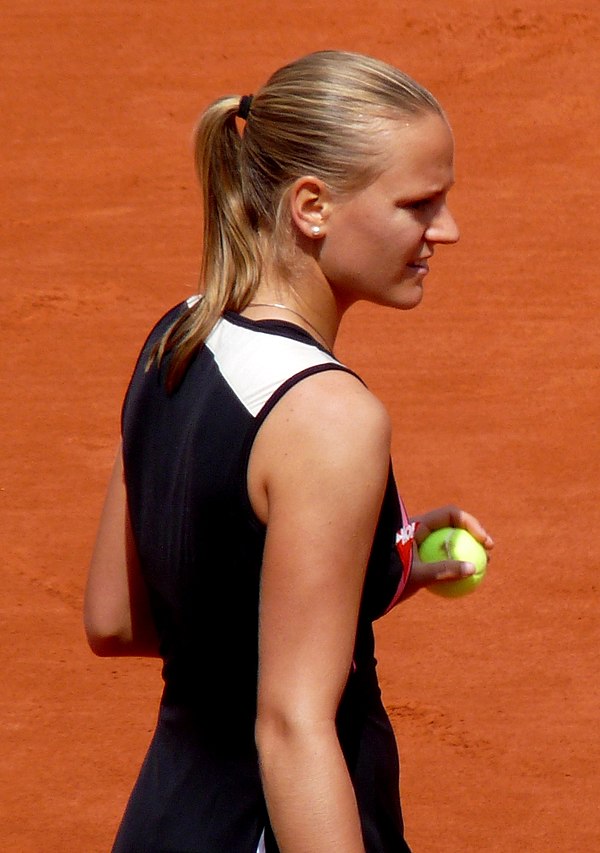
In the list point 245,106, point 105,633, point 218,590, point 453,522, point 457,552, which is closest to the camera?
point 218,590

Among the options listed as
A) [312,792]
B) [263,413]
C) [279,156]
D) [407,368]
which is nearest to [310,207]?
[279,156]

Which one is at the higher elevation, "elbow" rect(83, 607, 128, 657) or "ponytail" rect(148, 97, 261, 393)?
"ponytail" rect(148, 97, 261, 393)

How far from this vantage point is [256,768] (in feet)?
5.94

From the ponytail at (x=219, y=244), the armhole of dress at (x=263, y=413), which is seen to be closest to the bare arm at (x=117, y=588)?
the ponytail at (x=219, y=244)

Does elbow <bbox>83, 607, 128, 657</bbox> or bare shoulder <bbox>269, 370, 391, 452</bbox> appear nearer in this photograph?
bare shoulder <bbox>269, 370, 391, 452</bbox>

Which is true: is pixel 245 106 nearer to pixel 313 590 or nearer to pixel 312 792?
pixel 313 590

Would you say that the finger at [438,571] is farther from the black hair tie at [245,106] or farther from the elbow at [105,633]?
the black hair tie at [245,106]

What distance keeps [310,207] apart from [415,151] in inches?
6.2

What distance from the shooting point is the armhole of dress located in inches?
64.9

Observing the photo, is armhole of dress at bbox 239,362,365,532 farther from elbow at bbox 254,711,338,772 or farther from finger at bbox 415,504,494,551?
finger at bbox 415,504,494,551

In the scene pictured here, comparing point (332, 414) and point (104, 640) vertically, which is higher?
point (332, 414)

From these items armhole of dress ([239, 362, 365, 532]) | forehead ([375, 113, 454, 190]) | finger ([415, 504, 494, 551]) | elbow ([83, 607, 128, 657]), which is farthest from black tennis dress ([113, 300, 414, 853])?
finger ([415, 504, 494, 551])

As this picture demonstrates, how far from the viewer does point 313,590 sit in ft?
5.27

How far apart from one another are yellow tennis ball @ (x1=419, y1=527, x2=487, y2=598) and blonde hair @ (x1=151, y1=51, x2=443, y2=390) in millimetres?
682
